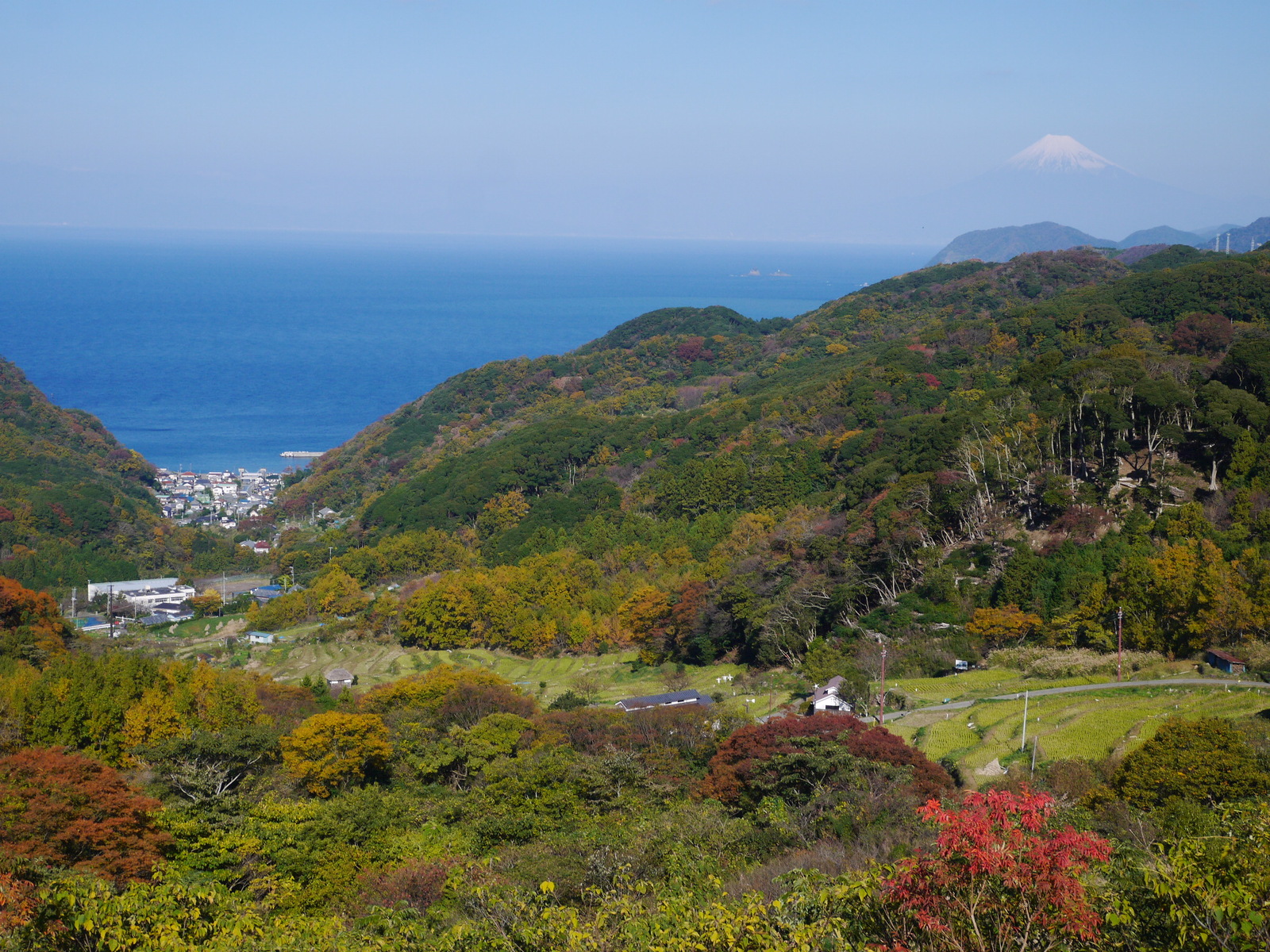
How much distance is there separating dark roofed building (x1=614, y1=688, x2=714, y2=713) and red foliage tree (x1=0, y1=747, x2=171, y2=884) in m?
10.6

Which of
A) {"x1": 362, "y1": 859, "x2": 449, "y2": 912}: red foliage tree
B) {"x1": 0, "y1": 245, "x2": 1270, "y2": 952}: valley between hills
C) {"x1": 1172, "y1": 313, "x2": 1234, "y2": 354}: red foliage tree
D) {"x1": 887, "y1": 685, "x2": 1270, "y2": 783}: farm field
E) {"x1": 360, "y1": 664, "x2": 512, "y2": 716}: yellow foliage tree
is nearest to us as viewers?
{"x1": 0, "y1": 245, "x2": 1270, "y2": 952}: valley between hills

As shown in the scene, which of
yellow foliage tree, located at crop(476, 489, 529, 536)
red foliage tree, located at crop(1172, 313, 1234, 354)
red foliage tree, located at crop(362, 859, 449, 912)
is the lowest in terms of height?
yellow foliage tree, located at crop(476, 489, 529, 536)

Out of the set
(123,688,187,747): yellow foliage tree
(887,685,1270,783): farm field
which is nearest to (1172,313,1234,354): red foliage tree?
(887,685,1270,783): farm field

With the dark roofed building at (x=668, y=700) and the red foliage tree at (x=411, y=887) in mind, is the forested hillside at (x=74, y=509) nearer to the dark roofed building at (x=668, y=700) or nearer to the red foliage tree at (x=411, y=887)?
the dark roofed building at (x=668, y=700)

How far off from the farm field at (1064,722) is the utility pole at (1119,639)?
138cm

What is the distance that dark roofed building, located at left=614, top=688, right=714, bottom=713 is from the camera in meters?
22.9

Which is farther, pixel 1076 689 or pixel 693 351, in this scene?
pixel 693 351

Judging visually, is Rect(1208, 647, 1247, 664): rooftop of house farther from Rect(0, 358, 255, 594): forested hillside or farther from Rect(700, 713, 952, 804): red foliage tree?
Rect(0, 358, 255, 594): forested hillside

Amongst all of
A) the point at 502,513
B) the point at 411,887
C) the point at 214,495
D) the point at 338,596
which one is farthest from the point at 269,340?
the point at 411,887

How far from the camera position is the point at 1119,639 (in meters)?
20.9

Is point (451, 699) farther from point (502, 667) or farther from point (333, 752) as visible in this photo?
point (502, 667)

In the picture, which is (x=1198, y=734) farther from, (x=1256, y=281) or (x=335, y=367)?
(x=335, y=367)

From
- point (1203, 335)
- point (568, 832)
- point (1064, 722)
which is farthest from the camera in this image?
point (1203, 335)

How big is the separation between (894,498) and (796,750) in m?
16.4
